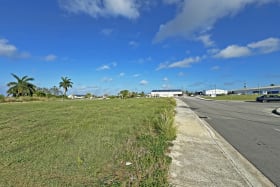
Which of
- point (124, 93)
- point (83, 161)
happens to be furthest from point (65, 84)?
point (83, 161)

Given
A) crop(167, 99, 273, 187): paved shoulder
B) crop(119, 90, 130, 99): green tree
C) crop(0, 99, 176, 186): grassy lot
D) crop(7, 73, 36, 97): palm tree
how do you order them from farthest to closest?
crop(119, 90, 130, 99): green tree
crop(7, 73, 36, 97): palm tree
crop(167, 99, 273, 187): paved shoulder
crop(0, 99, 176, 186): grassy lot

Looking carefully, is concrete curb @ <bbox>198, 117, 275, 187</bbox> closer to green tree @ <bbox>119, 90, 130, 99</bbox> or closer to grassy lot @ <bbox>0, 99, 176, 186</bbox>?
grassy lot @ <bbox>0, 99, 176, 186</bbox>

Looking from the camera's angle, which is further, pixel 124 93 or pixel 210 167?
pixel 124 93

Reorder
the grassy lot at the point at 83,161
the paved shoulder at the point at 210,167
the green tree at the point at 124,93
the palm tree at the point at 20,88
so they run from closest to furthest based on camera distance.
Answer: the grassy lot at the point at 83,161
the paved shoulder at the point at 210,167
the palm tree at the point at 20,88
the green tree at the point at 124,93

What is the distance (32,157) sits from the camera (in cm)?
543

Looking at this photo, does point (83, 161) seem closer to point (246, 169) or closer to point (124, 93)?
point (246, 169)

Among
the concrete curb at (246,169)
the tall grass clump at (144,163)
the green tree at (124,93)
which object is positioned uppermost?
the green tree at (124,93)

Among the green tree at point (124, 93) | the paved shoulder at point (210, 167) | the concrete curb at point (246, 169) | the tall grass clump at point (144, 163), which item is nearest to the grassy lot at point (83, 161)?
the tall grass clump at point (144, 163)

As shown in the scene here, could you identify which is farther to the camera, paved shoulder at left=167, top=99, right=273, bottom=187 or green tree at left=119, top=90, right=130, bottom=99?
green tree at left=119, top=90, right=130, bottom=99

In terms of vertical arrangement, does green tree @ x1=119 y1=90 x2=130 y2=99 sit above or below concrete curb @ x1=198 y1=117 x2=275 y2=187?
above

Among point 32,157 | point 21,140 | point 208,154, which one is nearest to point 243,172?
point 208,154

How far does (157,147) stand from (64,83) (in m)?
84.8

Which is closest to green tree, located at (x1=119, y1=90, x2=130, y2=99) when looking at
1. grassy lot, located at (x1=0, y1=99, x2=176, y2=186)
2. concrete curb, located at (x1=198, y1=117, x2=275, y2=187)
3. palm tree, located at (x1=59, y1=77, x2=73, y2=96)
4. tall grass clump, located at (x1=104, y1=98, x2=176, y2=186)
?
palm tree, located at (x1=59, y1=77, x2=73, y2=96)

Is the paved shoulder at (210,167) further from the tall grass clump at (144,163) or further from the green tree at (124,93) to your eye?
the green tree at (124,93)
